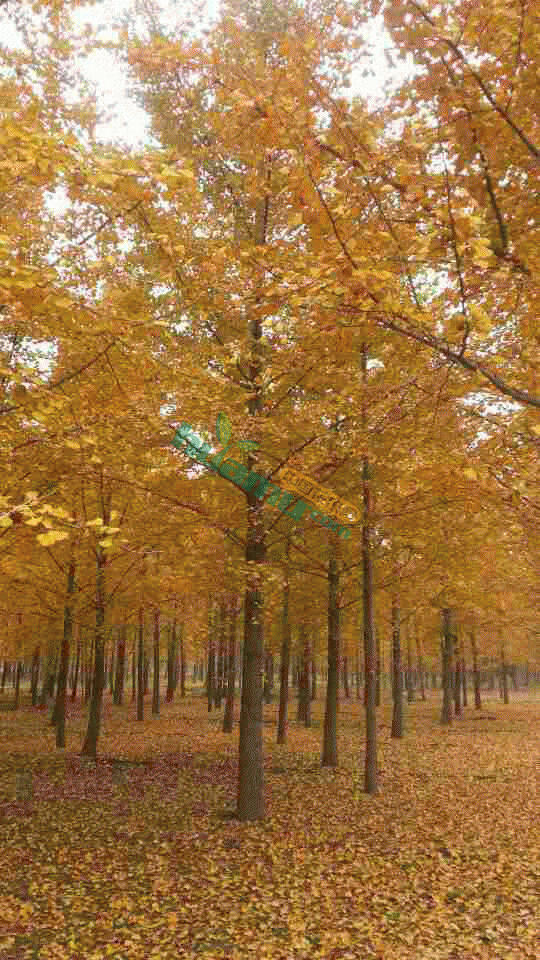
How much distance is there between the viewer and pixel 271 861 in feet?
27.4

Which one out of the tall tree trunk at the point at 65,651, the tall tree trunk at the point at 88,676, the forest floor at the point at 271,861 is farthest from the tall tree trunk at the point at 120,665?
the forest floor at the point at 271,861

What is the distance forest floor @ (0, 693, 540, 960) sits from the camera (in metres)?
6.20

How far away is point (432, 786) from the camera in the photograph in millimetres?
12914

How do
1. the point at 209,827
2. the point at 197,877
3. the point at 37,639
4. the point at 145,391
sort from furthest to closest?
the point at 37,639
the point at 209,827
the point at 145,391
the point at 197,877

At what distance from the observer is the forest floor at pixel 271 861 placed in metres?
6.20

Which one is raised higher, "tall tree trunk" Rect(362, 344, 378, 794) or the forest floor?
"tall tree trunk" Rect(362, 344, 378, 794)

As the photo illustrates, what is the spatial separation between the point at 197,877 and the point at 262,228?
9.45 metres

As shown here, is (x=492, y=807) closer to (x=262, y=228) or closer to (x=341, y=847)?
(x=341, y=847)

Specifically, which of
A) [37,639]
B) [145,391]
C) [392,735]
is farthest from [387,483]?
[37,639]

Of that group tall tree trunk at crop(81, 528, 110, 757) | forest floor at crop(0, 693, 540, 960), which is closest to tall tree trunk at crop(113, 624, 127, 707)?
tall tree trunk at crop(81, 528, 110, 757)

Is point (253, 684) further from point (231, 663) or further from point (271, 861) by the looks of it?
point (231, 663)

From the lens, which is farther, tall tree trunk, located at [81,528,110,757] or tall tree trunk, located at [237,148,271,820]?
tall tree trunk, located at [81,528,110,757]

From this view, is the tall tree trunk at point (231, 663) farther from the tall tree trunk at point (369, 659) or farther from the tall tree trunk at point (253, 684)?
the tall tree trunk at point (253, 684)

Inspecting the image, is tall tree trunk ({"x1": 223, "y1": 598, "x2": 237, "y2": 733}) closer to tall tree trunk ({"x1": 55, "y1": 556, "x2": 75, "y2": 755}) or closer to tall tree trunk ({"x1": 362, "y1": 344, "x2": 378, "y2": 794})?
tall tree trunk ({"x1": 55, "y1": 556, "x2": 75, "y2": 755})
